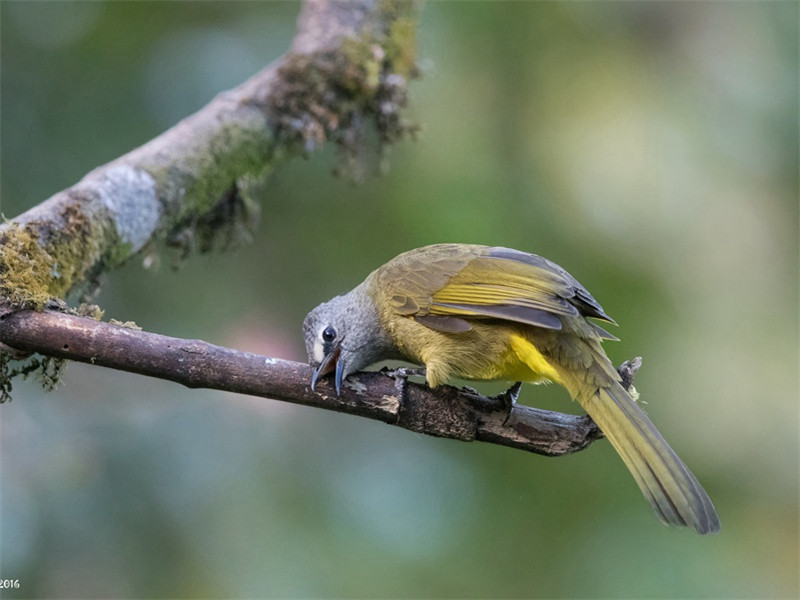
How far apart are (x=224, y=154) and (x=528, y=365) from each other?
2.20 m

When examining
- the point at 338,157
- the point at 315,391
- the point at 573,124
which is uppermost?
the point at 573,124

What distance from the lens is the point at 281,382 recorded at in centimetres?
292

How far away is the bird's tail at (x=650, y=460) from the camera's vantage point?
274 cm

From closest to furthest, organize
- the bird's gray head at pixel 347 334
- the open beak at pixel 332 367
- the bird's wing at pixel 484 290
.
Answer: the open beak at pixel 332 367, the bird's wing at pixel 484 290, the bird's gray head at pixel 347 334

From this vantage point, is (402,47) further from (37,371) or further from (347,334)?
(37,371)

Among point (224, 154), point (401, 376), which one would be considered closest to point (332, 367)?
point (401, 376)

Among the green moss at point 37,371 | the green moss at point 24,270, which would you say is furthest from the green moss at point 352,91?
the green moss at point 37,371

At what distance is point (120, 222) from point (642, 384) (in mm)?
3472

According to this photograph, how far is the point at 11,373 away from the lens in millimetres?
3100

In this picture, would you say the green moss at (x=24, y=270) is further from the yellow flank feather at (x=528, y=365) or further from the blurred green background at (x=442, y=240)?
the yellow flank feather at (x=528, y=365)

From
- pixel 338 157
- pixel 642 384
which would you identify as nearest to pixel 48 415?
pixel 338 157

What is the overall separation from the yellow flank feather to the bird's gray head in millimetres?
642

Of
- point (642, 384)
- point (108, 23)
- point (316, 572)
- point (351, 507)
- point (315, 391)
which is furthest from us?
point (642, 384)

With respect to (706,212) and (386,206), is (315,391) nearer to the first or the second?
(386,206)
